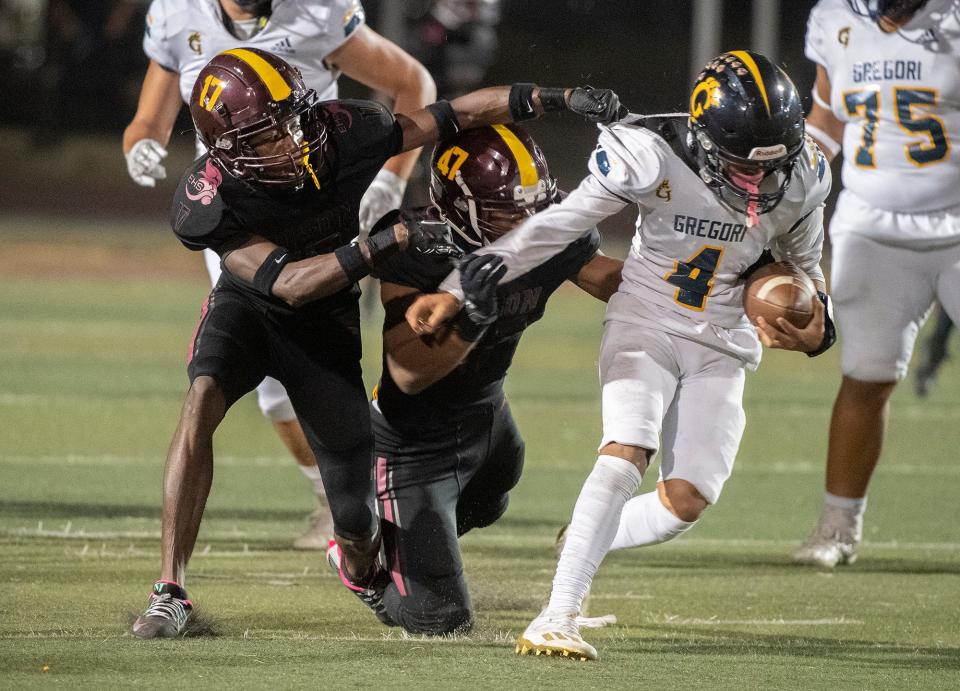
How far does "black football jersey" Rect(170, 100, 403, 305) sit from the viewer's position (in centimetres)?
432

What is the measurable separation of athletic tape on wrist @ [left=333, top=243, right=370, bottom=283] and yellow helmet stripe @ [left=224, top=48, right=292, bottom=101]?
47 centimetres

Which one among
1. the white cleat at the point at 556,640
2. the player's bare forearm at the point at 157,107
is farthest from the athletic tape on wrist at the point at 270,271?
the player's bare forearm at the point at 157,107

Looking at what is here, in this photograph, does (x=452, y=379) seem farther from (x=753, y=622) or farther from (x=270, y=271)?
(x=753, y=622)

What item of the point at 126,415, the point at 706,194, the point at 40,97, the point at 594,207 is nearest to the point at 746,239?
the point at 706,194

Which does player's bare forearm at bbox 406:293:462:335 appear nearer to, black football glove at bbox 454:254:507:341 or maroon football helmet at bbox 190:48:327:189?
black football glove at bbox 454:254:507:341

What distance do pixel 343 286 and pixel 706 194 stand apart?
1.02m

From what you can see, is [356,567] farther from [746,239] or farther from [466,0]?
[466,0]

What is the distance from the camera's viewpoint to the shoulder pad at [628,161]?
4082 mm

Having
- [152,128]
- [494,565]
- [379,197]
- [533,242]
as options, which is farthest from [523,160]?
[152,128]

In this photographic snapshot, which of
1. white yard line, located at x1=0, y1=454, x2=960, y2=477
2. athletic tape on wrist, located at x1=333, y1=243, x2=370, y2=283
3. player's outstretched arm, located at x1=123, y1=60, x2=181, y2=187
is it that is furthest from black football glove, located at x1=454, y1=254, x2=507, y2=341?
white yard line, located at x1=0, y1=454, x2=960, y2=477

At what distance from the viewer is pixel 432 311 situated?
4.00 m

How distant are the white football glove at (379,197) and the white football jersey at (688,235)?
1.24m

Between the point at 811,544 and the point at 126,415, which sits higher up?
the point at 811,544

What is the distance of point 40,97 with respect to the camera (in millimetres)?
18672
